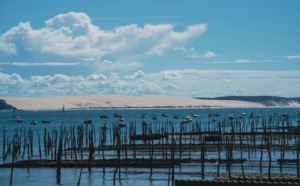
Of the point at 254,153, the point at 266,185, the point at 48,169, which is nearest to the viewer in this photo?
the point at 266,185

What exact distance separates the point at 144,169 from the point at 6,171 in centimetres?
1187

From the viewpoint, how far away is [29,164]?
163 ft

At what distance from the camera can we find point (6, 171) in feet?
155

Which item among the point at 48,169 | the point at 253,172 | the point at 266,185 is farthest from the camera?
the point at 48,169

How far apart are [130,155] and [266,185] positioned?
29.0 m

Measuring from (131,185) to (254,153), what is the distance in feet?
72.0

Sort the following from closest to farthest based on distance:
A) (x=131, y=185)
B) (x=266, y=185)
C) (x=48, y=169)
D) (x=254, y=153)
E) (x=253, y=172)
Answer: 1. (x=266, y=185)
2. (x=131, y=185)
3. (x=253, y=172)
4. (x=48, y=169)
5. (x=254, y=153)

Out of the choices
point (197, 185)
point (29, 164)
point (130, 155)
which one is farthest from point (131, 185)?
point (130, 155)

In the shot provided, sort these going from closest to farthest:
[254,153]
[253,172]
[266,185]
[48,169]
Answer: [266,185]
[253,172]
[48,169]
[254,153]

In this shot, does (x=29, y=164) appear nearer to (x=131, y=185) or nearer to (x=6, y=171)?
(x=6, y=171)

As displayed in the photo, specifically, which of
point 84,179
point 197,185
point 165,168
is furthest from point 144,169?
point 197,185

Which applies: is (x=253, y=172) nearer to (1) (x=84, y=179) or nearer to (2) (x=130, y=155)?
(1) (x=84, y=179)

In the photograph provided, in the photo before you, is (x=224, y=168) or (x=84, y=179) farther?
(x=224, y=168)

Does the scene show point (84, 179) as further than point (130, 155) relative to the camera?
No
